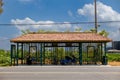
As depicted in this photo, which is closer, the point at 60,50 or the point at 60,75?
the point at 60,75

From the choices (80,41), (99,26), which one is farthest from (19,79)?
(99,26)

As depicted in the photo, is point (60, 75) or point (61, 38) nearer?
point (60, 75)

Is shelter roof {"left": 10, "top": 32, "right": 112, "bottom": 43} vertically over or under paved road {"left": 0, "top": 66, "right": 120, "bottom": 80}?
over

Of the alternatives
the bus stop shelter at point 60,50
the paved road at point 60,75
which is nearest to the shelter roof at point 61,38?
the bus stop shelter at point 60,50

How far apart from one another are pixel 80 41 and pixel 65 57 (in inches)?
118

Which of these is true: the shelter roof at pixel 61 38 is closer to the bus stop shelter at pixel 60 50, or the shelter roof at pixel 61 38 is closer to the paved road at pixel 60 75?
the bus stop shelter at pixel 60 50

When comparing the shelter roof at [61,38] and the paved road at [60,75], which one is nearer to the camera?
the paved road at [60,75]

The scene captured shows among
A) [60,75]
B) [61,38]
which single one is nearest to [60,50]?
[61,38]

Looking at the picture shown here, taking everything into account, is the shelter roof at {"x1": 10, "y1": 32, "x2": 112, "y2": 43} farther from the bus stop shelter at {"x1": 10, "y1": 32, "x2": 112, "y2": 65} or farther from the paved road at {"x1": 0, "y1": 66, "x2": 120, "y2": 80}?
the paved road at {"x1": 0, "y1": 66, "x2": 120, "y2": 80}

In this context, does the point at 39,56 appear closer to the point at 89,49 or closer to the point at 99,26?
the point at 89,49

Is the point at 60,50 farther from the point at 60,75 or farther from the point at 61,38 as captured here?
the point at 60,75

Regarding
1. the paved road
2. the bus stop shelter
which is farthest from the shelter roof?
the paved road

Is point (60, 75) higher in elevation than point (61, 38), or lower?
lower

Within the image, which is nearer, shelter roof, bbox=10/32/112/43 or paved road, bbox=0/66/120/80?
paved road, bbox=0/66/120/80
